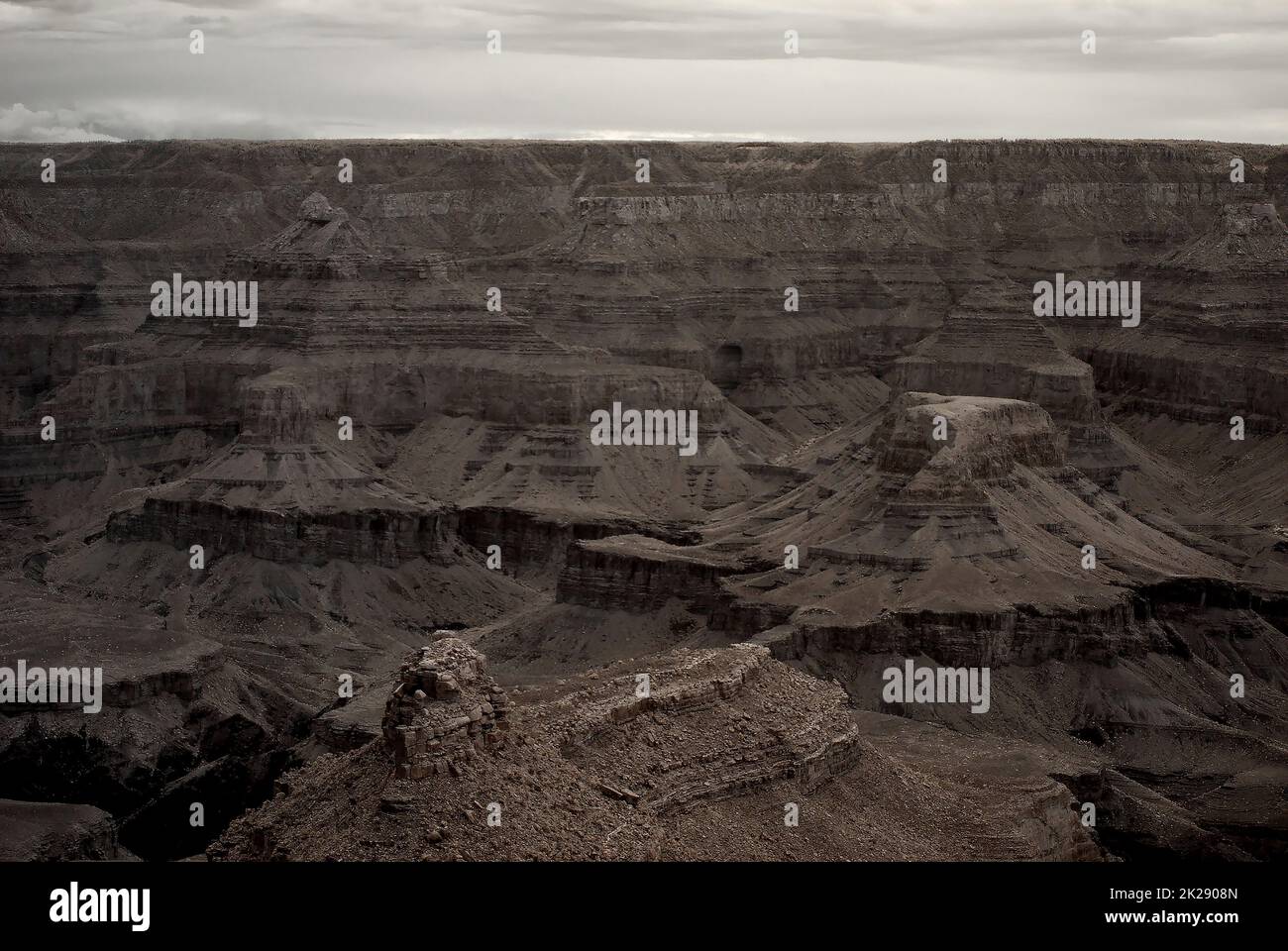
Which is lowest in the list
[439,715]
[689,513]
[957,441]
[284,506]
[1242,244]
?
[689,513]

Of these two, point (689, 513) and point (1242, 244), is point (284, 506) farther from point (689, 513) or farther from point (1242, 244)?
point (1242, 244)

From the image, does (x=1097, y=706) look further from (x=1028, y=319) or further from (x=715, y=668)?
(x=1028, y=319)

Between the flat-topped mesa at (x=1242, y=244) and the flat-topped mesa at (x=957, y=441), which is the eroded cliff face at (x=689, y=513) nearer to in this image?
the flat-topped mesa at (x=957, y=441)

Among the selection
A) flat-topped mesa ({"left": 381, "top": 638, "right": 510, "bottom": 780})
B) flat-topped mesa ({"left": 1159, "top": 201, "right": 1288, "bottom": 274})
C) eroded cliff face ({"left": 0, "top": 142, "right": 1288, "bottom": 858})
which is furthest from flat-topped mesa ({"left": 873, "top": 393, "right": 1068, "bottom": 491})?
flat-topped mesa ({"left": 381, "top": 638, "right": 510, "bottom": 780})

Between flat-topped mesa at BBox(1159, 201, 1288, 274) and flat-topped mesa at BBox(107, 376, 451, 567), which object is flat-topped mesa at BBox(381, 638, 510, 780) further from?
flat-topped mesa at BBox(1159, 201, 1288, 274)

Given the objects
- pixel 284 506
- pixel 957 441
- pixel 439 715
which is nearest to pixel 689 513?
pixel 284 506

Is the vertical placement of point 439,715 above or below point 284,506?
above
